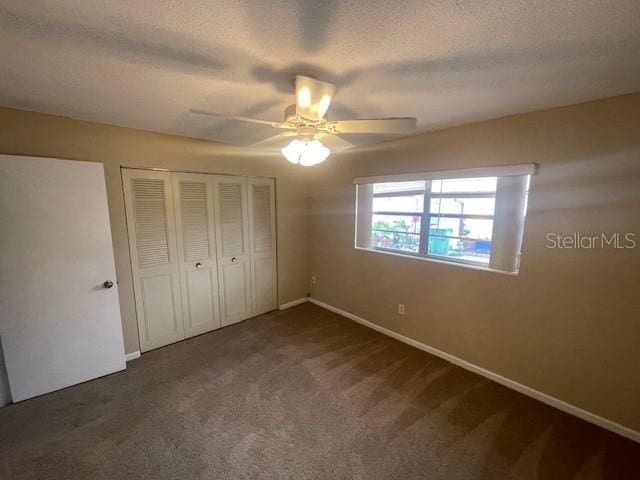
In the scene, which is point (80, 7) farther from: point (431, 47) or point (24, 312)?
point (24, 312)

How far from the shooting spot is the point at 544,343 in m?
2.06

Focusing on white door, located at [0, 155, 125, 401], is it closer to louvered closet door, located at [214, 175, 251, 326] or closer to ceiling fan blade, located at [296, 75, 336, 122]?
louvered closet door, located at [214, 175, 251, 326]

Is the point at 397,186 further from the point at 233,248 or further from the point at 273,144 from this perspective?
the point at 233,248

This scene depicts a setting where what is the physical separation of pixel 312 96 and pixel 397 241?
2130 mm

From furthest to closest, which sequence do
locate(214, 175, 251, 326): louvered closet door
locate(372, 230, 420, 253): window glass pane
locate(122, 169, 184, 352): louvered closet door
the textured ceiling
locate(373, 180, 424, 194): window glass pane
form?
locate(214, 175, 251, 326): louvered closet door < locate(372, 230, 420, 253): window glass pane < locate(373, 180, 424, 194): window glass pane < locate(122, 169, 184, 352): louvered closet door < the textured ceiling

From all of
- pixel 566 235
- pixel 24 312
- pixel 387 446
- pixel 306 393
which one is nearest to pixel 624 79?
pixel 566 235

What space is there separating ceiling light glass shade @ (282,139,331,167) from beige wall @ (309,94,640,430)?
1432 millimetres

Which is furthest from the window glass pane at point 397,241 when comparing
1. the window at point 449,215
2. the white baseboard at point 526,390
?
the white baseboard at point 526,390

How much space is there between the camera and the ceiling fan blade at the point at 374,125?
1451mm

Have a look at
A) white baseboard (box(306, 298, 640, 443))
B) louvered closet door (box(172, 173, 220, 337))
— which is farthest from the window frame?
louvered closet door (box(172, 173, 220, 337))

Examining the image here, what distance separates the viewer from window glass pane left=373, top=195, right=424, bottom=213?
2848 millimetres

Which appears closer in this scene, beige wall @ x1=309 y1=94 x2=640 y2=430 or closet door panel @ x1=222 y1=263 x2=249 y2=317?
beige wall @ x1=309 y1=94 x2=640 y2=430

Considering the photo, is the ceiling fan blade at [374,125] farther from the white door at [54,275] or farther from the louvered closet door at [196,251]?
the white door at [54,275]
